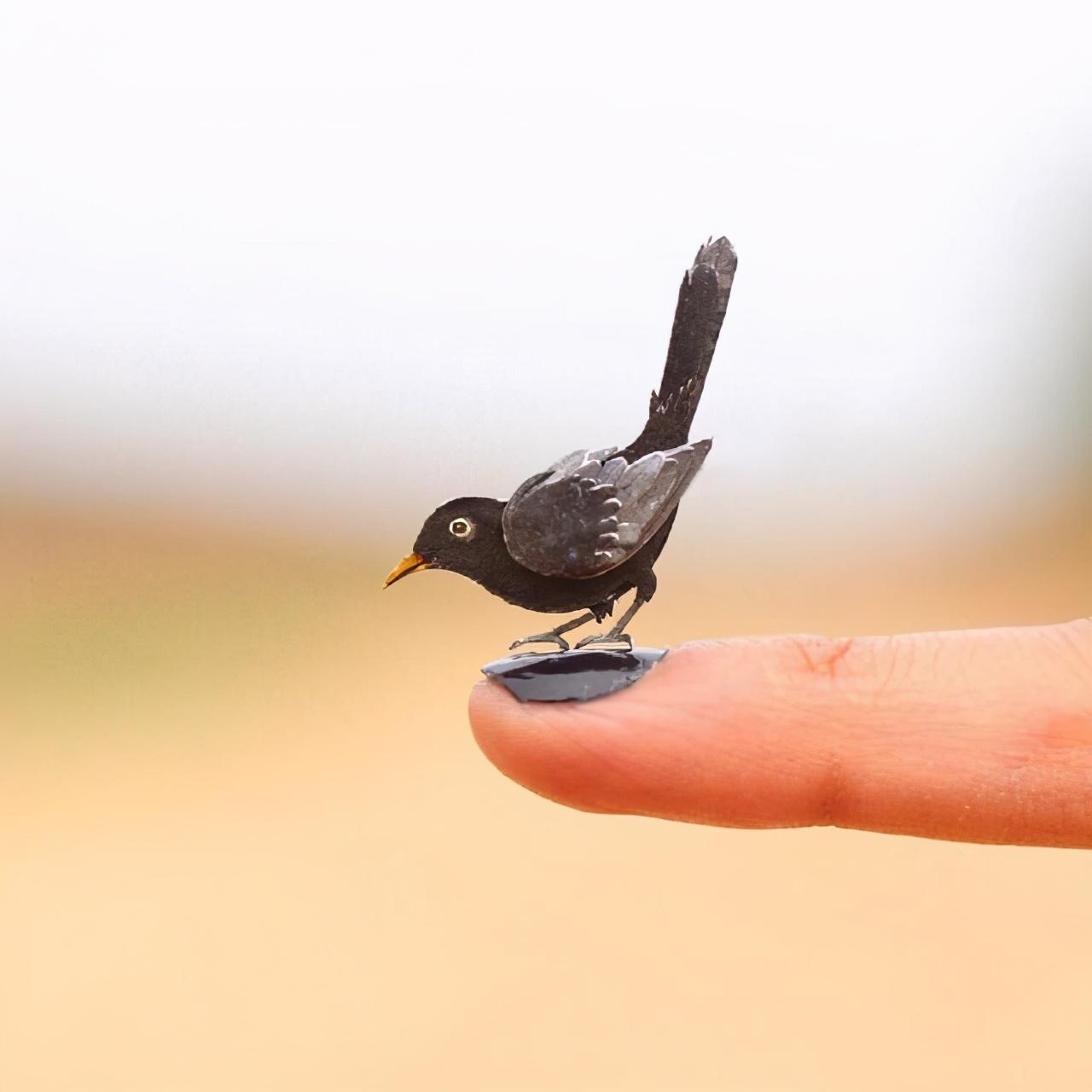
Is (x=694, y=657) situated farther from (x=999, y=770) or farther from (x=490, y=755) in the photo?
(x=999, y=770)

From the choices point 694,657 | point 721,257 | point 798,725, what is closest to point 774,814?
point 798,725

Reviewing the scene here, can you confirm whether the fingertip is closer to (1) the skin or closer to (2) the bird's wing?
(1) the skin

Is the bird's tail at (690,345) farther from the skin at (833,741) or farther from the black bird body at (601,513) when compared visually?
the skin at (833,741)

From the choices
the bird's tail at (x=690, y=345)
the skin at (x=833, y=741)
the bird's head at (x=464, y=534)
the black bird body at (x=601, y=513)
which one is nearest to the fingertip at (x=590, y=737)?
the skin at (x=833, y=741)

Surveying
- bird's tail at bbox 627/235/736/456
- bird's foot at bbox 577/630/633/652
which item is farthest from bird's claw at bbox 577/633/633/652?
bird's tail at bbox 627/235/736/456

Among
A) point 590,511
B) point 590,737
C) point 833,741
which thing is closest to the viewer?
point 590,511

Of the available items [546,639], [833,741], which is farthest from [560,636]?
[833,741]

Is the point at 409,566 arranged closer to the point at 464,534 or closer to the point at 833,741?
the point at 464,534
